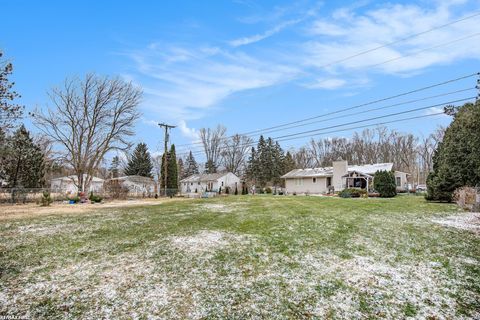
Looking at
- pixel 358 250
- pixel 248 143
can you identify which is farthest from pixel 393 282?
pixel 248 143

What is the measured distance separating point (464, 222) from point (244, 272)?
8579mm

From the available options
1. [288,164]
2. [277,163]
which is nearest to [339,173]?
[277,163]

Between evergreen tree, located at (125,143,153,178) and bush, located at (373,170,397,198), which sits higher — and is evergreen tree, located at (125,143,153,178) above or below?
above

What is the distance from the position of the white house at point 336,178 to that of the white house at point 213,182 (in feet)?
34.1

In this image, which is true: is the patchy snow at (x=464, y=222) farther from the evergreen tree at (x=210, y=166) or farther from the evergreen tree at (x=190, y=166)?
the evergreen tree at (x=190, y=166)

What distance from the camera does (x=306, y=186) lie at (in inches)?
1484

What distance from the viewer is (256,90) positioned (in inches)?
856

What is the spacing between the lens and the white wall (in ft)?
119

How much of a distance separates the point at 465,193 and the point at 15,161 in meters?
30.8

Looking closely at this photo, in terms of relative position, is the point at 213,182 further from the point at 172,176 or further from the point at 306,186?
the point at 306,186

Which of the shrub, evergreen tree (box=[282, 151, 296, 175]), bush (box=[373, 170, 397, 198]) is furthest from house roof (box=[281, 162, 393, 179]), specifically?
the shrub

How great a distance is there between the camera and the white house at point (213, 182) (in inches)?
1850

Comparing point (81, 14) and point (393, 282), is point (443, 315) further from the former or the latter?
point (81, 14)

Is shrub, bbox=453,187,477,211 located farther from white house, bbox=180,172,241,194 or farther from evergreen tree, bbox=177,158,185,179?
evergreen tree, bbox=177,158,185,179
